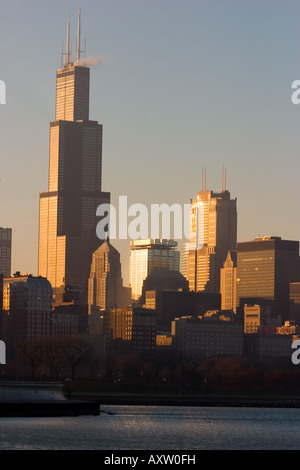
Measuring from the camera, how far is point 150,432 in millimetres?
141875

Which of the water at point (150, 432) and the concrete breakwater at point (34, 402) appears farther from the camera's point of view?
the concrete breakwater at point (34, 402)

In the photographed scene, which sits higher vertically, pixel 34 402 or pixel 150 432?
pixel 34 402

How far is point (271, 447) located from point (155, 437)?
1284 cm

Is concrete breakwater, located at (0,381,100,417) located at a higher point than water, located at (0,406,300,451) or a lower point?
higher

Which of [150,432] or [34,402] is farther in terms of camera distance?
[34,402]

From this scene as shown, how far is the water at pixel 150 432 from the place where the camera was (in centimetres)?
12381

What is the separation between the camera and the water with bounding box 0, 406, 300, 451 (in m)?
124

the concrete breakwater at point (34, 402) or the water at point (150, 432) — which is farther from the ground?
the concrete breakwater at point (34, 402)

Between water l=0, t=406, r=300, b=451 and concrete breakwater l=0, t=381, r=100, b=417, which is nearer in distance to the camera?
water l=0, t=406, r=300, b=451
